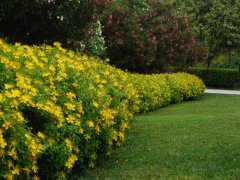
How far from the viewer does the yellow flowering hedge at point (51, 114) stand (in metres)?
3.94

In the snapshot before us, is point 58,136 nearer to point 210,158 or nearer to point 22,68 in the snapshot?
point 22,68

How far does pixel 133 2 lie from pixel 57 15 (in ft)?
30.7

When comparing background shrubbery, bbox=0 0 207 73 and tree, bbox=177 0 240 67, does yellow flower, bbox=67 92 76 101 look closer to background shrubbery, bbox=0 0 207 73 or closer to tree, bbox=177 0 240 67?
background shrubbery, bbox=0 0 207 73

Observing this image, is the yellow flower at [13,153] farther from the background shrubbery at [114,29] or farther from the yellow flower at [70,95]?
the background shrubbery at [114,29]

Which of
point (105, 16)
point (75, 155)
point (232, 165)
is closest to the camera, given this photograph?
point (75, 155)

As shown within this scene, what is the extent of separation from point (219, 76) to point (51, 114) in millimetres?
20996

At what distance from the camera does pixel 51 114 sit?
14.8 feet

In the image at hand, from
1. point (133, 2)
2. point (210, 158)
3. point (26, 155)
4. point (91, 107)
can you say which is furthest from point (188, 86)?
point (26, 155)

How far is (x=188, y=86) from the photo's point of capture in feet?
57.0

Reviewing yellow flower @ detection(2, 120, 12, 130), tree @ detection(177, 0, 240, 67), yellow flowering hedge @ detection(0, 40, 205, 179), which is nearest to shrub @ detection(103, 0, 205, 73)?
tree @ detection(177, 0, 240, 67)

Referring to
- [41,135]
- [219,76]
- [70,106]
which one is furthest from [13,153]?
[219,76]

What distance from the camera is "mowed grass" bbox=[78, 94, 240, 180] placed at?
5426 mm

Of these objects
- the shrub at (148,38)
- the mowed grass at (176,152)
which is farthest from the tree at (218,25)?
the mowed grass at (176,152)

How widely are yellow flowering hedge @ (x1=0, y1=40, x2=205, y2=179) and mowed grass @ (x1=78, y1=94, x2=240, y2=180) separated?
0.99 ft
